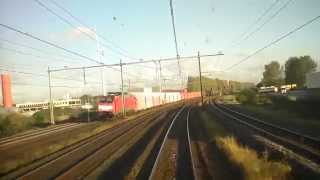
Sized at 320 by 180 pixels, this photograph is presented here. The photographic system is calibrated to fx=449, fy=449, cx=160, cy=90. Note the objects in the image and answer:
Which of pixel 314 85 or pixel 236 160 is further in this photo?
pixel 314 85

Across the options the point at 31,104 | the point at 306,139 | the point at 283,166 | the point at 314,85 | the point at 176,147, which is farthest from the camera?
the point at 31,104

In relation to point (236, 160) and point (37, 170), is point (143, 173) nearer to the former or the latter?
point (236, 160)

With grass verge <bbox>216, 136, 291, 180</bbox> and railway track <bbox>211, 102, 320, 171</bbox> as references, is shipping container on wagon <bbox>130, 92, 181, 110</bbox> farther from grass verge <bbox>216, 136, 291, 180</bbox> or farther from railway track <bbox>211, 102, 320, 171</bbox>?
grass verge <bbox>216, 136, 291, 180</bbox>

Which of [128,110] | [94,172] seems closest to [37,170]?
[94,172]

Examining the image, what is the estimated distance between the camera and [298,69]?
15600cm

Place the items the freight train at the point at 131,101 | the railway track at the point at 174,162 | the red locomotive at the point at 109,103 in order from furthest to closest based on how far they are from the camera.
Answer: the freight train at the point at 131,101 → the red locomotive at the point at 109,103 → the railway track at the point at 174,162

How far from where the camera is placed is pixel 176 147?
23.7 meters

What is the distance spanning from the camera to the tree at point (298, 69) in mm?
153125

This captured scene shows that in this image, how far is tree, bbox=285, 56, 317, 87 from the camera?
502 ft

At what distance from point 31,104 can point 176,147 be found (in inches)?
5372

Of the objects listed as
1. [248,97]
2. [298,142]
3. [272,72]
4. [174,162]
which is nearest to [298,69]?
[272,72]

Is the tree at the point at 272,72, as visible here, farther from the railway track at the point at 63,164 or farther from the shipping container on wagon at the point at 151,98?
the railway track at the point at 63,164

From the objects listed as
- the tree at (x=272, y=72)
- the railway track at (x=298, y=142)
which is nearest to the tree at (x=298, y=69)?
the tree at (x=272, y=72)

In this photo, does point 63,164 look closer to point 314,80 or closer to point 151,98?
point 314,80
